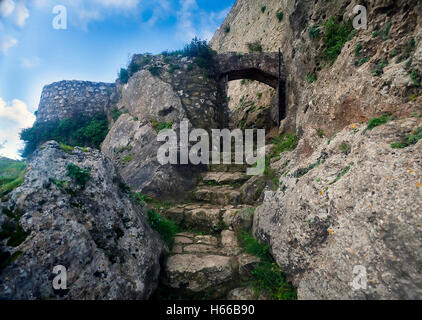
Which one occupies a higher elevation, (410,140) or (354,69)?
(354,69)

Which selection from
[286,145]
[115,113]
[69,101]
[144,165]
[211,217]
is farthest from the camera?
[69,101]

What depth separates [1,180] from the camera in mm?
2639

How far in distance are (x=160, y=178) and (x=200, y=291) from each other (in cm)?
298

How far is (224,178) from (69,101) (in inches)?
355

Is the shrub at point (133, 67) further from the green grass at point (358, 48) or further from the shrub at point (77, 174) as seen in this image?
the green grass at point (358, 48)

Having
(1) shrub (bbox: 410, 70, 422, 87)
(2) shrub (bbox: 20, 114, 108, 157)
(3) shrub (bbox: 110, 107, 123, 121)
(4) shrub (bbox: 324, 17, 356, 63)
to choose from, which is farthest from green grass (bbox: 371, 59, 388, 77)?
(2) shrub (bbox: 20, 114, 108, 157)

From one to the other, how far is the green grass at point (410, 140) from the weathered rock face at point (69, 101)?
10.4 meters

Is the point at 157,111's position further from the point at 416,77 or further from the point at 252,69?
the point at 416,77

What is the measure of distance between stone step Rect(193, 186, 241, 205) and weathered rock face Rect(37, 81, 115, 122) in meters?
7.43

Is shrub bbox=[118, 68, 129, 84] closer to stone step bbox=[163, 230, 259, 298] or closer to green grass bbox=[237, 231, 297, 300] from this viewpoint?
stone step bbox=[163, 230, 259, 298]

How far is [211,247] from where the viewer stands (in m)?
3.32

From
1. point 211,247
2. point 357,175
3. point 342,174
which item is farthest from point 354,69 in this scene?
point 211,247

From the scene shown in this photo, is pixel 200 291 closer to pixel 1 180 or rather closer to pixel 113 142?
pixel 1 180
